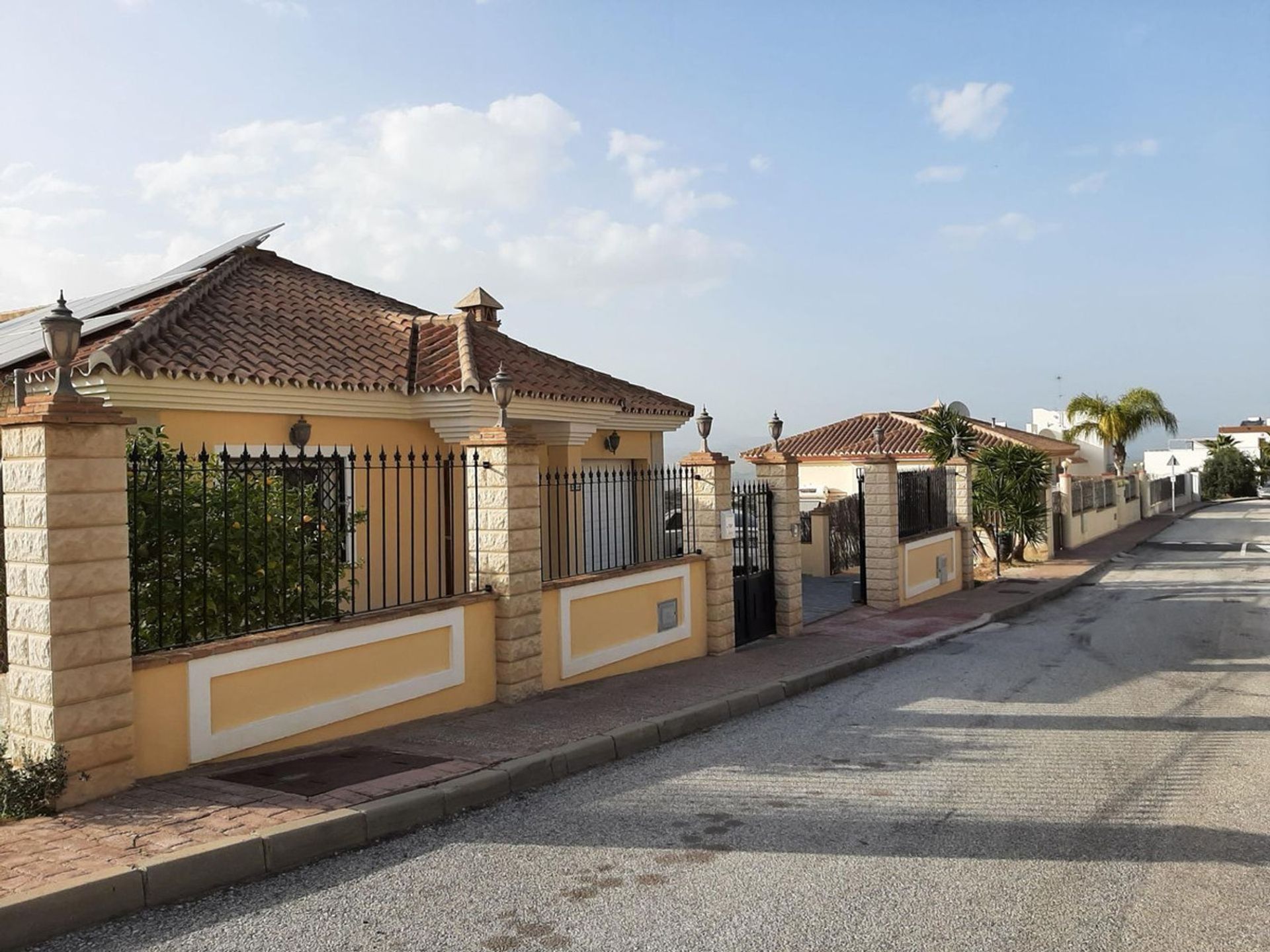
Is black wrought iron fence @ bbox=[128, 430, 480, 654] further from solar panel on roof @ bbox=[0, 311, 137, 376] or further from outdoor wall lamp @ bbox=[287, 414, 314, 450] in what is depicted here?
solar panel on roof @ bbox=[0, 311, 137, 376]

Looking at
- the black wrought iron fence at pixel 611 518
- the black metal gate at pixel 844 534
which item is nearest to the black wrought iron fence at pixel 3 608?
the black wrought iron fence at pixel 611 518

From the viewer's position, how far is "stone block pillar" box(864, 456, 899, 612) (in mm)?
16156

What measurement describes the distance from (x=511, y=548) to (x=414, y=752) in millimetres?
2248

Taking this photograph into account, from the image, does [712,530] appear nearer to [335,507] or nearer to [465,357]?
[465,357]

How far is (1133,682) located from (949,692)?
2105 millimetres

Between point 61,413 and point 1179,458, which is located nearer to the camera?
point 61,413

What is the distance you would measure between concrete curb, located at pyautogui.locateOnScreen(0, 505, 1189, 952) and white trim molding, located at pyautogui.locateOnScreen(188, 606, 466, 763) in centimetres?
148

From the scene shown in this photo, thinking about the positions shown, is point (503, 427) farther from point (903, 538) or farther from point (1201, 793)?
point (903, 538)

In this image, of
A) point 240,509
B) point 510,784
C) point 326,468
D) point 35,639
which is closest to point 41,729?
point 35,639

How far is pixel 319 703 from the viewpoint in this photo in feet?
24.5

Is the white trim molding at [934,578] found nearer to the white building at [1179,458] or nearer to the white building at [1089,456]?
the white building at [1089,456]

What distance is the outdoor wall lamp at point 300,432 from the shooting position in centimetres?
1138

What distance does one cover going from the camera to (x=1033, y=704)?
9.46 metres

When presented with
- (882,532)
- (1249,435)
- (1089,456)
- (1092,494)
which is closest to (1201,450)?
(1249,435)
